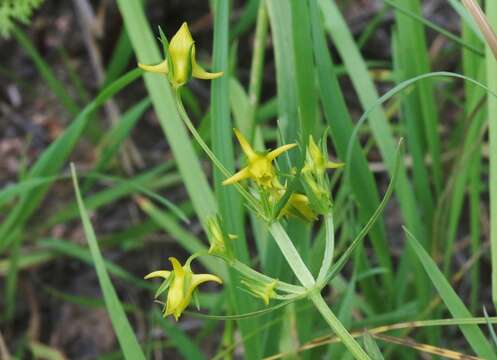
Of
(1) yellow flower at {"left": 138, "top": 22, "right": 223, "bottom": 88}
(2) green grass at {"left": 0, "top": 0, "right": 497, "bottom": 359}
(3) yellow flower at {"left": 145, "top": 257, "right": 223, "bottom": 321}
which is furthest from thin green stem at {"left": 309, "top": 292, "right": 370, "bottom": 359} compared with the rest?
(1) yellow flower at {"left": 138, "top": 22, "right": 223, "bottom": 88}

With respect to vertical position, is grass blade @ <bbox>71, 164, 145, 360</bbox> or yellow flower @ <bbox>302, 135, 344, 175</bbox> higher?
yellow flower @ <bbox>302, 135, 344, 175</bbox>

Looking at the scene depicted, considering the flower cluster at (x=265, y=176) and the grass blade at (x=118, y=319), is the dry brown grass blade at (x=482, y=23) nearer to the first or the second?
the flower cluster at (x=265, y=176)

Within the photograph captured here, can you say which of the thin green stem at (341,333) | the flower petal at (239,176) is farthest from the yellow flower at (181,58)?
the thin green stem at (341,333)

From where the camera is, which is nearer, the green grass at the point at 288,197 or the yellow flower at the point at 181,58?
the yellow flower at the point at 181,58

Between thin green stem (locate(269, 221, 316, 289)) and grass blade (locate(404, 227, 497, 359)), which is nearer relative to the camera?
thin green stem (locate(269, 221, 316, 289))

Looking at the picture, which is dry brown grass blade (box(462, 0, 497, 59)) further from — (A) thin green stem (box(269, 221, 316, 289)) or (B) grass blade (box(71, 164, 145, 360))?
(B) grass blade (box(71, 164, 145, 360))

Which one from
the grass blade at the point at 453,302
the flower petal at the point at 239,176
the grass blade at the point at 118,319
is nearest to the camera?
the flower petal at the point at 239,176

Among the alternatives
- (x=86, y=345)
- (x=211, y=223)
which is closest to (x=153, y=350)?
(x=86, y=345)

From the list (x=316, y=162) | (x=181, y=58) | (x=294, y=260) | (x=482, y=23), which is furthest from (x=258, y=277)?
(x=482, y=23)
